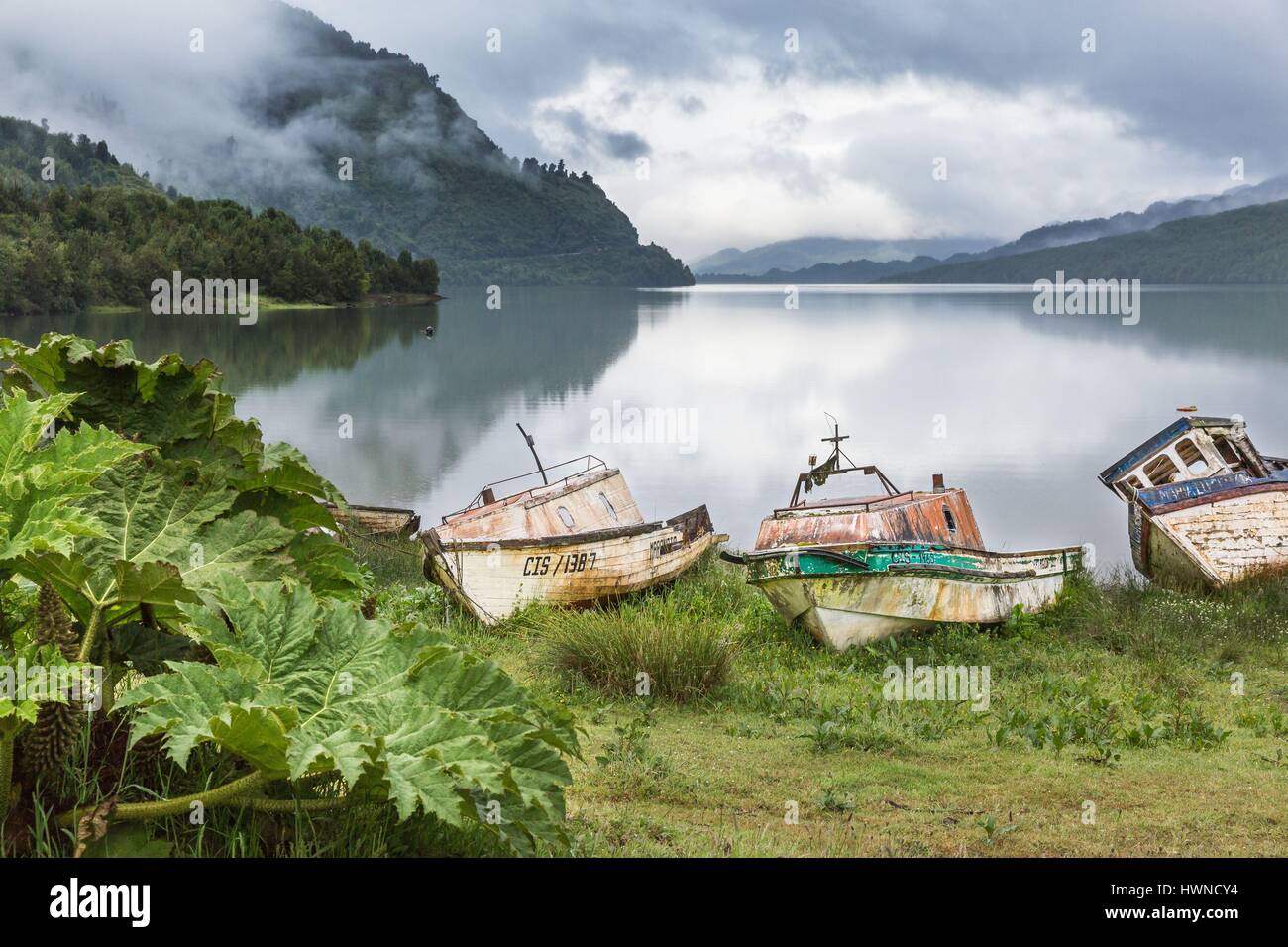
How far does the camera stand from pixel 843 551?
12.8m

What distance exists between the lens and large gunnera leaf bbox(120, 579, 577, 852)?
9.85ft

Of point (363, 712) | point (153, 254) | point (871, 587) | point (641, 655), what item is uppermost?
point (153, 254)

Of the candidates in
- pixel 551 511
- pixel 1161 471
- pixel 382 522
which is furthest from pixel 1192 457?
pixel 382 522

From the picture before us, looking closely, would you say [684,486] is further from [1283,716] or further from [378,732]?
[378,732]

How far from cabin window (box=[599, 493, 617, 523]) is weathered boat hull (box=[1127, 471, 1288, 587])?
25.2 feet

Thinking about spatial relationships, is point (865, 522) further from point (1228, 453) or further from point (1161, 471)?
point (1228, 453)

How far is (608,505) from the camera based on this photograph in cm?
1767

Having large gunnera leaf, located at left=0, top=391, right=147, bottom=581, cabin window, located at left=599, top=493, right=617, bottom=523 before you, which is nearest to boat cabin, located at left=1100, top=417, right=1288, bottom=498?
cabin window, located at left=599, top=493, right=617, bottom=523

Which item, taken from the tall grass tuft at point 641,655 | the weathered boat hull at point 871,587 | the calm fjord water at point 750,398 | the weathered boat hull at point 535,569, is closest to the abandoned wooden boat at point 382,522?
the weathered boat hull at point 535,569

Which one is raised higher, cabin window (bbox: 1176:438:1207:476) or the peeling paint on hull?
cabin window (bbox: 1176:438:1207:476)

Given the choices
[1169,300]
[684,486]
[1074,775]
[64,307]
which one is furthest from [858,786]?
[1169,300]

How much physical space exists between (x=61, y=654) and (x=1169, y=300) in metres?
176

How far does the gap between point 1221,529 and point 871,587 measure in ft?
19.7

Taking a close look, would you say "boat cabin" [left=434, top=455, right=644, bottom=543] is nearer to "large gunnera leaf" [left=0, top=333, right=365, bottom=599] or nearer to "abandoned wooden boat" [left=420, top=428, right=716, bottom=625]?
"abandoned wooden boat" [left=420, top=428, right=716, bottom=625]
